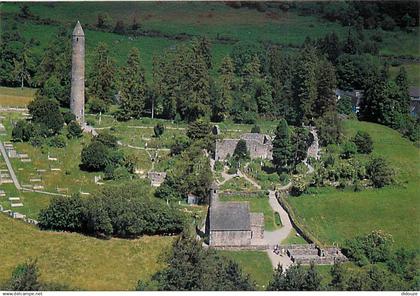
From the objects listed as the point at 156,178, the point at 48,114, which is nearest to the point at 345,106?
the point at 156,178

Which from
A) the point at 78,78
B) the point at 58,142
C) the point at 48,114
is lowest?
the point at 58,142

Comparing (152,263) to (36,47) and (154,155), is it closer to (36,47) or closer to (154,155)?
(154,155)

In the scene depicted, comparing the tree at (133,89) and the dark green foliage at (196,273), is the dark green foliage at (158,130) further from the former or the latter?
the dark green foliage at (196,273)

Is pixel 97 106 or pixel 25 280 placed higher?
pixel 97 106

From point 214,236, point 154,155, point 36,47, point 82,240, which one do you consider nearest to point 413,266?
point 214,236

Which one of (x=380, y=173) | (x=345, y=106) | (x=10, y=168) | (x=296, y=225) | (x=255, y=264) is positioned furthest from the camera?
(x=345, y=106)

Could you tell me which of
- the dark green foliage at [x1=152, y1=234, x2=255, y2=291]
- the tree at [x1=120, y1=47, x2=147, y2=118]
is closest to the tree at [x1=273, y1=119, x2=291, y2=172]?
the tree at [x1=120, y1=47, x2=147, y2=118]

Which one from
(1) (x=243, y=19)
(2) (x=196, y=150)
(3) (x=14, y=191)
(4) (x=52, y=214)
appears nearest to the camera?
(4) (x=52, y=214)

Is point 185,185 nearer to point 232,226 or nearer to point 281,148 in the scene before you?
point 232,226
